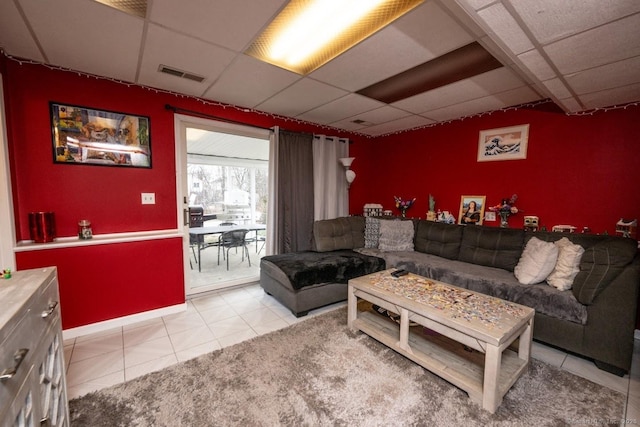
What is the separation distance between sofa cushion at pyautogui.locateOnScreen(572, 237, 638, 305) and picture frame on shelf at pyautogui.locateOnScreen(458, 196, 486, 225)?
1.39 m

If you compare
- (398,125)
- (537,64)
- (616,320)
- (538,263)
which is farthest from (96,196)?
(616,320)

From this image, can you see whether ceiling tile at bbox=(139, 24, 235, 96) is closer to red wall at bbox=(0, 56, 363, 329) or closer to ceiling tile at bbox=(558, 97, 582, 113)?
red wall at bbox=(0, 56, 363, 329)

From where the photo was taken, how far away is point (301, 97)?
9.82 ft

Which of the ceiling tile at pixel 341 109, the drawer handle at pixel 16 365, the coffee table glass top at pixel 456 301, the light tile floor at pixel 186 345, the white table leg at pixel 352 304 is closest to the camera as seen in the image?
the drawer handle at pixel 16 365

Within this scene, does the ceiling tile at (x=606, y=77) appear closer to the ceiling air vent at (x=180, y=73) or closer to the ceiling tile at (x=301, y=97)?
the ceiling tile at (x=301, y=97)

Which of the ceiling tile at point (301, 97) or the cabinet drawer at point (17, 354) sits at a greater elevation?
the ceiling tile at point (301, 97)

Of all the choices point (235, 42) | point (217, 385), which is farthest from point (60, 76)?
point (217, 385)

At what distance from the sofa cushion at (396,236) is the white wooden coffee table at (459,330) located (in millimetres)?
1323

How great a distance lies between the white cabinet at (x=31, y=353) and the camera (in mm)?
799

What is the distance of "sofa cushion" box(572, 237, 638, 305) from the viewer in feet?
6.56

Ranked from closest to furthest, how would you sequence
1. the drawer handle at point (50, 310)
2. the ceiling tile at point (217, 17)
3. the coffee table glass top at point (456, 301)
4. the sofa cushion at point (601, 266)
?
the drawer handle at point (50, 310), the ceiling tile at point (217, 17), the coffee table glass top at point (456, 301), the sofa cushion at point (601, 266)

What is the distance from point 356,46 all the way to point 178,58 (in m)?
1.45

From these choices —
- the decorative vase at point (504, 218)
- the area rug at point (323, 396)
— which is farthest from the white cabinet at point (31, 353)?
the decorative vase at point (504, 218)

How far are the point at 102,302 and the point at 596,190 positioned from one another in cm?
508
